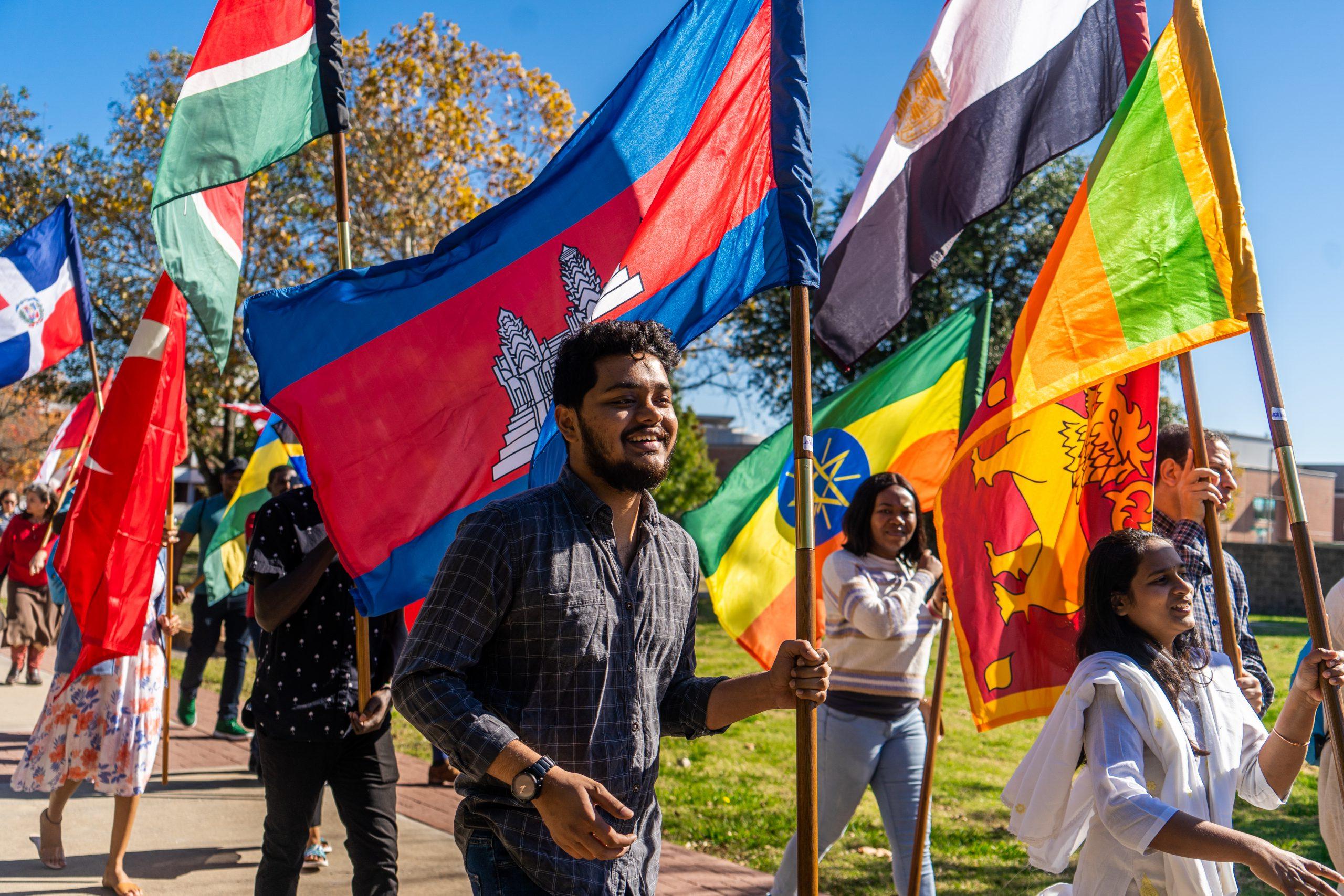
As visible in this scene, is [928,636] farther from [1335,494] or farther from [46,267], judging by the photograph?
[1335,494]

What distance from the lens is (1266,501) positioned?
50.1 metres

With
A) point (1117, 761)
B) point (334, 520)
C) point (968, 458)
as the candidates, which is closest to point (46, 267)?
point (334, 520)

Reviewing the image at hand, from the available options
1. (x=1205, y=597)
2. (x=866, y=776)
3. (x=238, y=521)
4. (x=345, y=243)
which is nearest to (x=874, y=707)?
(x=866, y=776)

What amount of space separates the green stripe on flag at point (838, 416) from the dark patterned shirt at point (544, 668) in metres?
3.37

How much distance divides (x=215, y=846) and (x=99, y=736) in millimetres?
967

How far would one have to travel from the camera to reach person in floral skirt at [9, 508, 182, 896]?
5.62m

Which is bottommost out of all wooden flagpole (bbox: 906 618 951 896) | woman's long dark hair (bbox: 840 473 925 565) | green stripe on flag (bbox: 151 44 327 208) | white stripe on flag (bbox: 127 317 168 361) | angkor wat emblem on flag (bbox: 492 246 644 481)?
wooden flagpole (bbox: 906 618 951 896)

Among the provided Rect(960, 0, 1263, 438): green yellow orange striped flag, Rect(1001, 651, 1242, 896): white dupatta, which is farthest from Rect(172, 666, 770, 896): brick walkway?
Rect(960, 0, 1263, 438): green yellow orange striped flag

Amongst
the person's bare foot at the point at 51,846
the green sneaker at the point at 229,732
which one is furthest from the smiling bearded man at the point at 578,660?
the green sneaker at the point at 229,732

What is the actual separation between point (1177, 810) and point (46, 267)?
7.72 m

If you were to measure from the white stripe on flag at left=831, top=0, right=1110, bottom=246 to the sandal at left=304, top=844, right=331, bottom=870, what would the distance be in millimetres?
3911

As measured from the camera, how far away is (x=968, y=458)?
4648 mm

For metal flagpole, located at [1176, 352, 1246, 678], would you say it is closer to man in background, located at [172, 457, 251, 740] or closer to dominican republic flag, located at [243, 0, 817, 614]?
dominican republic flag, located at [243, 0, 817, 614]

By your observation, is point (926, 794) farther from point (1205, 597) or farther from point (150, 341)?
point (150, 341)
